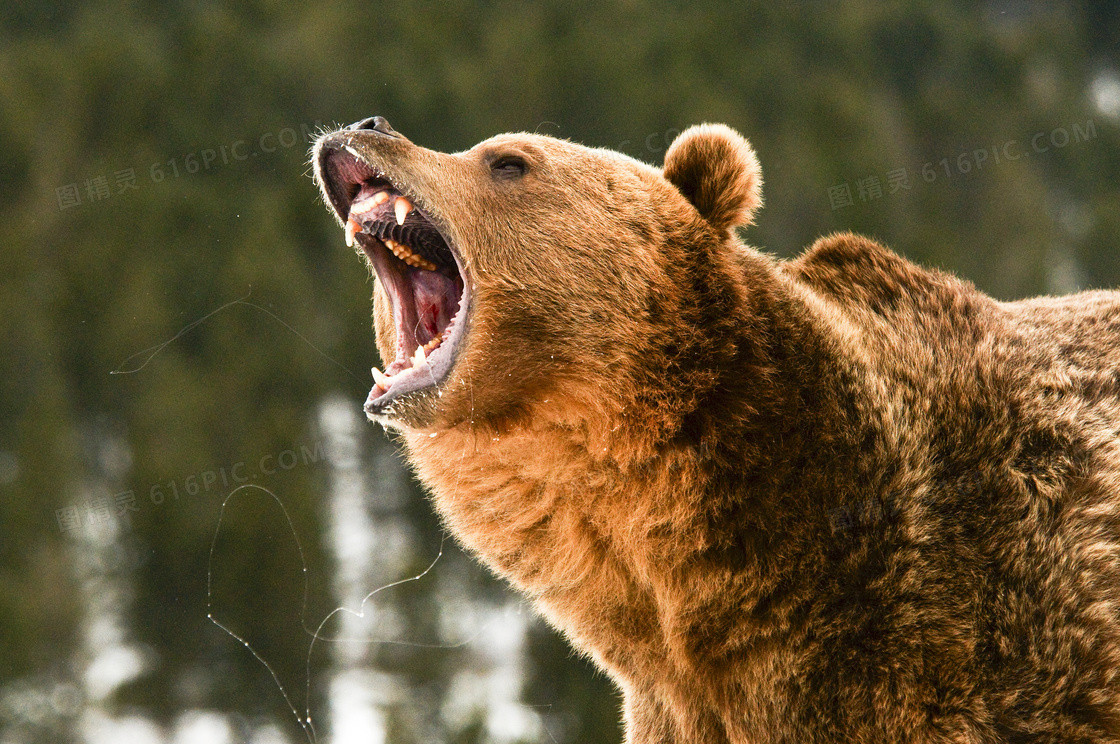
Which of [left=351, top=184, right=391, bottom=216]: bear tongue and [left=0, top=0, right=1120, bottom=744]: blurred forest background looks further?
[left=0, top=0, right=1120, bottom=744]: blurred forest background

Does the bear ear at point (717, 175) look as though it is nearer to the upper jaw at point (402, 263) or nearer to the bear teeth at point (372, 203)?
the upper jaw at point (402, 263)

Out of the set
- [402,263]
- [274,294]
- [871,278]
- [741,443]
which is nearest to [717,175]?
[871,278]

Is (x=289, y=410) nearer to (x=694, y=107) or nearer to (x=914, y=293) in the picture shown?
(x=694, y=107)

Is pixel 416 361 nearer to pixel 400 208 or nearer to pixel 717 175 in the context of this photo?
pixel 400 208

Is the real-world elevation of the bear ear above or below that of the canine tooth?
below

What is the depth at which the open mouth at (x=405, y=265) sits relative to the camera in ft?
13.0

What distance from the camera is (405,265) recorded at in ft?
14.5

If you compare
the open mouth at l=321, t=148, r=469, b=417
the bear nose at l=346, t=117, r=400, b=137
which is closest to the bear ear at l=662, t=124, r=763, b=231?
the open mouth at l=321, t=148, r=469, b=417

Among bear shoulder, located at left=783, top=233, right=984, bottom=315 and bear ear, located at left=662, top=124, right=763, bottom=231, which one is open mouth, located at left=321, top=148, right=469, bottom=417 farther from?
bear shoulder, located at left=783, top=233, right=984, bottom=315

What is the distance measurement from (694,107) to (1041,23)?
13.3 m

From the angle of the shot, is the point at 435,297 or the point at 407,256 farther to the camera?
the point at 435,297

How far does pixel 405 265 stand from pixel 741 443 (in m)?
1.46

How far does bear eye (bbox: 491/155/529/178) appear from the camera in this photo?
4.25 meters

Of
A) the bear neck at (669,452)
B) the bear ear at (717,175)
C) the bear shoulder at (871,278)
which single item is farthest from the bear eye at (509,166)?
the bear shoulder at (871,278)
